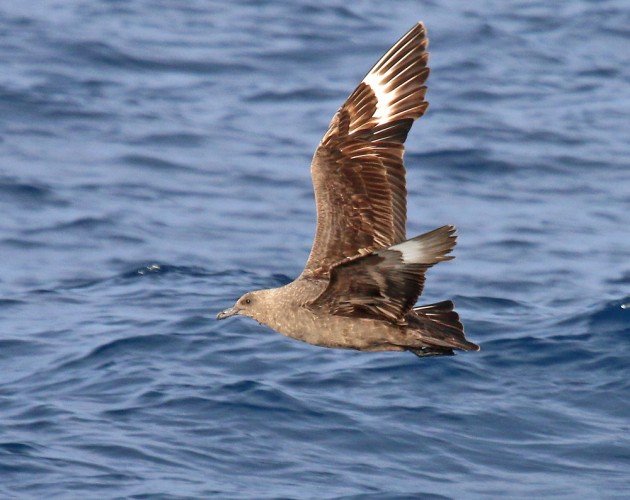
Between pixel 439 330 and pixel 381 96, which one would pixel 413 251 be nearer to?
pixel 439 330

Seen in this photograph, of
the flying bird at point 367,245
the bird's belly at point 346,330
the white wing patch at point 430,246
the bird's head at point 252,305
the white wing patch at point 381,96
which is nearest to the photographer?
the white wing patch at point 430,246

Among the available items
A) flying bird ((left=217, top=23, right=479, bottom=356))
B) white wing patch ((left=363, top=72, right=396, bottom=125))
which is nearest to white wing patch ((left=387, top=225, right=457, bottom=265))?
flying bird ((left=217, top=23, right=479, bottom=356))

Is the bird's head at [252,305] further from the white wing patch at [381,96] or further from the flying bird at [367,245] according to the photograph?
the white wing patch at [381,96]

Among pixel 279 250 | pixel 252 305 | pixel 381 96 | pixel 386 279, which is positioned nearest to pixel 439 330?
pixel 386 279

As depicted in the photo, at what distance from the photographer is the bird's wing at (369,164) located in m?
7.83

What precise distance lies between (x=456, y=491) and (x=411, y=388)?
1.37 metres

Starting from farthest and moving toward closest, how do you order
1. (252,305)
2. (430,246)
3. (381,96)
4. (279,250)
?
1. (279,250)
2. (381,96)
3. (252,305)
4. (430,246)

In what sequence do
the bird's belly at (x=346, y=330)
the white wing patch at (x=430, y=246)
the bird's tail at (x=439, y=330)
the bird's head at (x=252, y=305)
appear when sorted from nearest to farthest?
the white wing patch at (x=430, y=246), the bird's tail at (x=439, y=330), the bird's belly at (x=346, y=330), the bird's head at (x=252, y=305)

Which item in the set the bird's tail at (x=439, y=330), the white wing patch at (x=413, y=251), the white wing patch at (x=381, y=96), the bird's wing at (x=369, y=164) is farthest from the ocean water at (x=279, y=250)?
the white wing patch at (x=381, y=96)

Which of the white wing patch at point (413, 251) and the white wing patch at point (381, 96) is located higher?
the white wing patch at point (381, 96)

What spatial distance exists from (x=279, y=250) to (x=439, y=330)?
4712 millimetres

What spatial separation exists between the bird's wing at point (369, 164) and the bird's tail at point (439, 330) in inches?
20.3

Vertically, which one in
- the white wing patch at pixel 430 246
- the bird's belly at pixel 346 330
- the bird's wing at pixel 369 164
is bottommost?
the bird's belly at pixel 346 330

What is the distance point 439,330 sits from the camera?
7.53 metres
